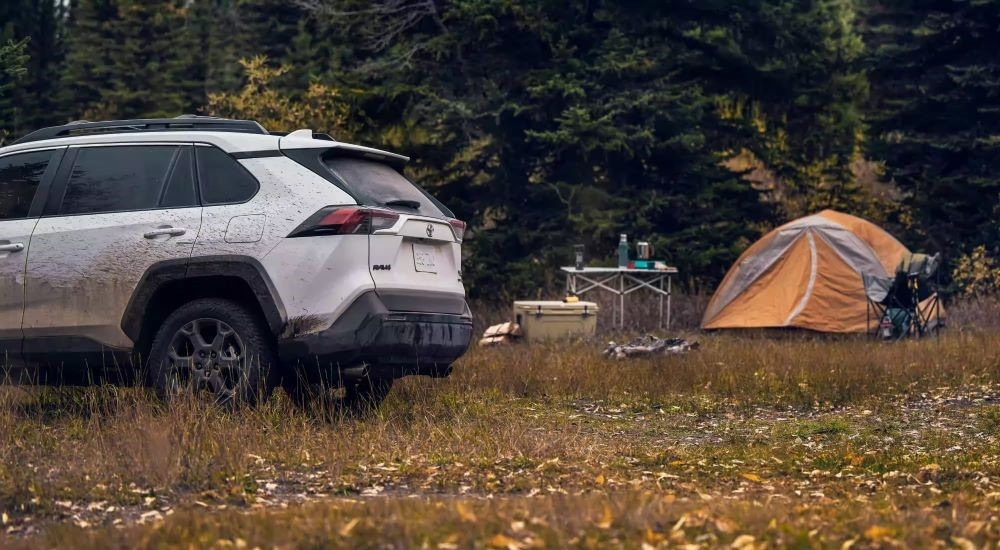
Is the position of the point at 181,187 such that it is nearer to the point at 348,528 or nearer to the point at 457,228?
the point at 457,228

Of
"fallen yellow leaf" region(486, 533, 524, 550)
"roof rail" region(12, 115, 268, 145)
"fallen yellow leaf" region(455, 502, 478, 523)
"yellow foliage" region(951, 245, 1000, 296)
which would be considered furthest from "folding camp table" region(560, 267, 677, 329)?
"fallen yellow leaf" region(486, 533, 524, 550)

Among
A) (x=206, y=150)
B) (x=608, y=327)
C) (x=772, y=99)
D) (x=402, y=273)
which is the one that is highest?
(x=772, y=99)

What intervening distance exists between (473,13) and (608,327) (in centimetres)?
578

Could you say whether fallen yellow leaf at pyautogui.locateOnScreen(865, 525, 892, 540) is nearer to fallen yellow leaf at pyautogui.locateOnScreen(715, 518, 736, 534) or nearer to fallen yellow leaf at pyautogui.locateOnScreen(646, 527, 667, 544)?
fallen yellow leaf at pyautogui.locateOnScreen(715, 518, 736, 534)

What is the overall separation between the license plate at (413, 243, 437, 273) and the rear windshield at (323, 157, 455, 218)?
231 millimetres

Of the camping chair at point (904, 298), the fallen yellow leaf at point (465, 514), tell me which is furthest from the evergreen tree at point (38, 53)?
the fallen yellow leaf at point (465, 514)

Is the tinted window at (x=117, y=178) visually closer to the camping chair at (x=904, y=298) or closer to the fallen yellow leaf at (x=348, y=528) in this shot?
the fallen yellow leaf at (x=348, y=528)

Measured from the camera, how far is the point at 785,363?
472 inches

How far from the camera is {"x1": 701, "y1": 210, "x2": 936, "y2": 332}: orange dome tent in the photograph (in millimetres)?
16672

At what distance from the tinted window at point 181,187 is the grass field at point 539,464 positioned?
1242mm

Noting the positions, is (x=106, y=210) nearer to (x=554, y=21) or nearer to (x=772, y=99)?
(x=554, y=21)

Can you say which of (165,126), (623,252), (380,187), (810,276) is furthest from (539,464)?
(810,276)

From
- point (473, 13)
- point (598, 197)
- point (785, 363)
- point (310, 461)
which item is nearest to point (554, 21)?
point (473, 13)

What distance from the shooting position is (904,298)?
16172 millimetres
